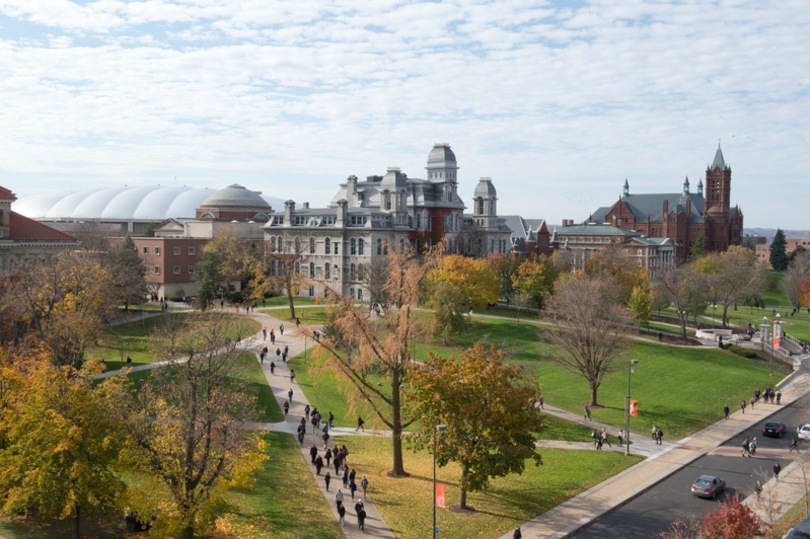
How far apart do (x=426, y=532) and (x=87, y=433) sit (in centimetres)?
1188

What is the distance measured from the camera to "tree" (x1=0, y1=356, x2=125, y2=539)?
24250 millimetres

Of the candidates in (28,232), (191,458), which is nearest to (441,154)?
(28,232)

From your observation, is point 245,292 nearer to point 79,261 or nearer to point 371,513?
point 79,261

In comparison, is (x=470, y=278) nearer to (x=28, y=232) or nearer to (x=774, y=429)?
(x=774, y=429)

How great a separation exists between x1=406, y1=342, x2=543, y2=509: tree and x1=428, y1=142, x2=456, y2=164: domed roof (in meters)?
69.7

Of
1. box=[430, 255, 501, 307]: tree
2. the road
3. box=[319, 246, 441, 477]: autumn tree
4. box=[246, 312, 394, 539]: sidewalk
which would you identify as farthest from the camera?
box=[430, 255, 501, 307]: tree

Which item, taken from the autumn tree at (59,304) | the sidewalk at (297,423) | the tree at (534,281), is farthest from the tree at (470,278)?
the autumn tree at (59,304)

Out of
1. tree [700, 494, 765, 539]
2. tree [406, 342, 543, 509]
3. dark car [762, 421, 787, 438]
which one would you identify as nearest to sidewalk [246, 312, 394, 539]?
tree [406, 342, 543, 509]

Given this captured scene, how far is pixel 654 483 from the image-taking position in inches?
1357

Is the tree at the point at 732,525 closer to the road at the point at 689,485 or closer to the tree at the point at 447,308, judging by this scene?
the road at the point at 689,485

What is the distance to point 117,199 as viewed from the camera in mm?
126688

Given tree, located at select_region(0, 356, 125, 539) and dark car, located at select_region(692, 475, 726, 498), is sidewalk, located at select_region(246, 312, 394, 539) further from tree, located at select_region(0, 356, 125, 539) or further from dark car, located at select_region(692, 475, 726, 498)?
dark car, located at select_region(692, 475, 726, 498)

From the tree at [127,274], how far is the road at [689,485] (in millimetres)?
37765

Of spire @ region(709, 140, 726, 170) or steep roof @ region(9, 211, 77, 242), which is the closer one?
steep roof @ region(9, 211, 77, 242)
